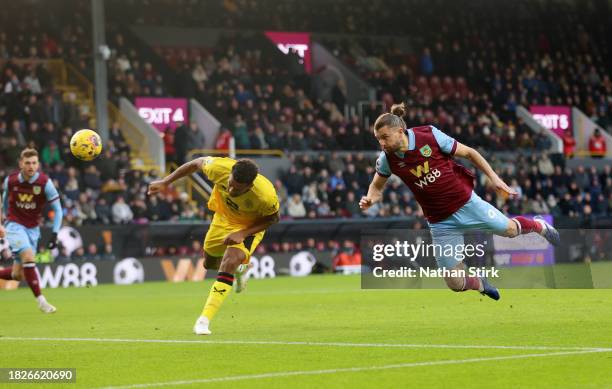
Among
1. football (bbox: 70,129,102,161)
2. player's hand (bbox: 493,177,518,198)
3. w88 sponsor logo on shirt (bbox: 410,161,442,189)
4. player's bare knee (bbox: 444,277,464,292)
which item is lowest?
player's bare knee (bbox: 444,277,464,292)

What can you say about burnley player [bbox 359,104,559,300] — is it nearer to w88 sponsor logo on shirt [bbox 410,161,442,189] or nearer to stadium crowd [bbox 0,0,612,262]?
w88 sponsor logo on shirt [bbox 410,161,442,189]

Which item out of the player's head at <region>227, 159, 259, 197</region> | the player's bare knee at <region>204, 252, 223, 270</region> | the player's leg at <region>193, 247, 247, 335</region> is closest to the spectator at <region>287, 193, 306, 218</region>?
the player's bare knee at <region>204, 252, 223, 270</region>

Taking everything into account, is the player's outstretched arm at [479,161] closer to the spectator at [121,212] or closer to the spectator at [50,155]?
the spectator at [121,212]

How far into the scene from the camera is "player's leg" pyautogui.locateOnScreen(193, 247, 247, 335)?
456 inches

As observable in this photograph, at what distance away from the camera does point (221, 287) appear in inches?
458

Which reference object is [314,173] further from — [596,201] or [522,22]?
[522,22]

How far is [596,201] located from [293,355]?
1098 inches

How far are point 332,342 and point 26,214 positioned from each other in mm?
7215

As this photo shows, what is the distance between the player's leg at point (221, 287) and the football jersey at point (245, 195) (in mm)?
412

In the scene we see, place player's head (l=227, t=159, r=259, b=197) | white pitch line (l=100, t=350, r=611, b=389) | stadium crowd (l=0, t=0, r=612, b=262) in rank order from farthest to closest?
stadium crowd (l=0, t=0, r=612, b=262)
player's head (l=227, t=159, r=259, b=197)
white pitch line (l=100, t=350, r=611, b=389)

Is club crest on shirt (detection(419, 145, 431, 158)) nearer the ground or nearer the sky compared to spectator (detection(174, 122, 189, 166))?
nearer the ground

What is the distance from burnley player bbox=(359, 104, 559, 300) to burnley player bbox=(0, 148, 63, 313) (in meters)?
6.04

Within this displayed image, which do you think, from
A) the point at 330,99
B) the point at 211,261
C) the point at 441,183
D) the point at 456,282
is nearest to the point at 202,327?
the point at 211,261

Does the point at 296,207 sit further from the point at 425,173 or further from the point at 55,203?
the point at 425,173
